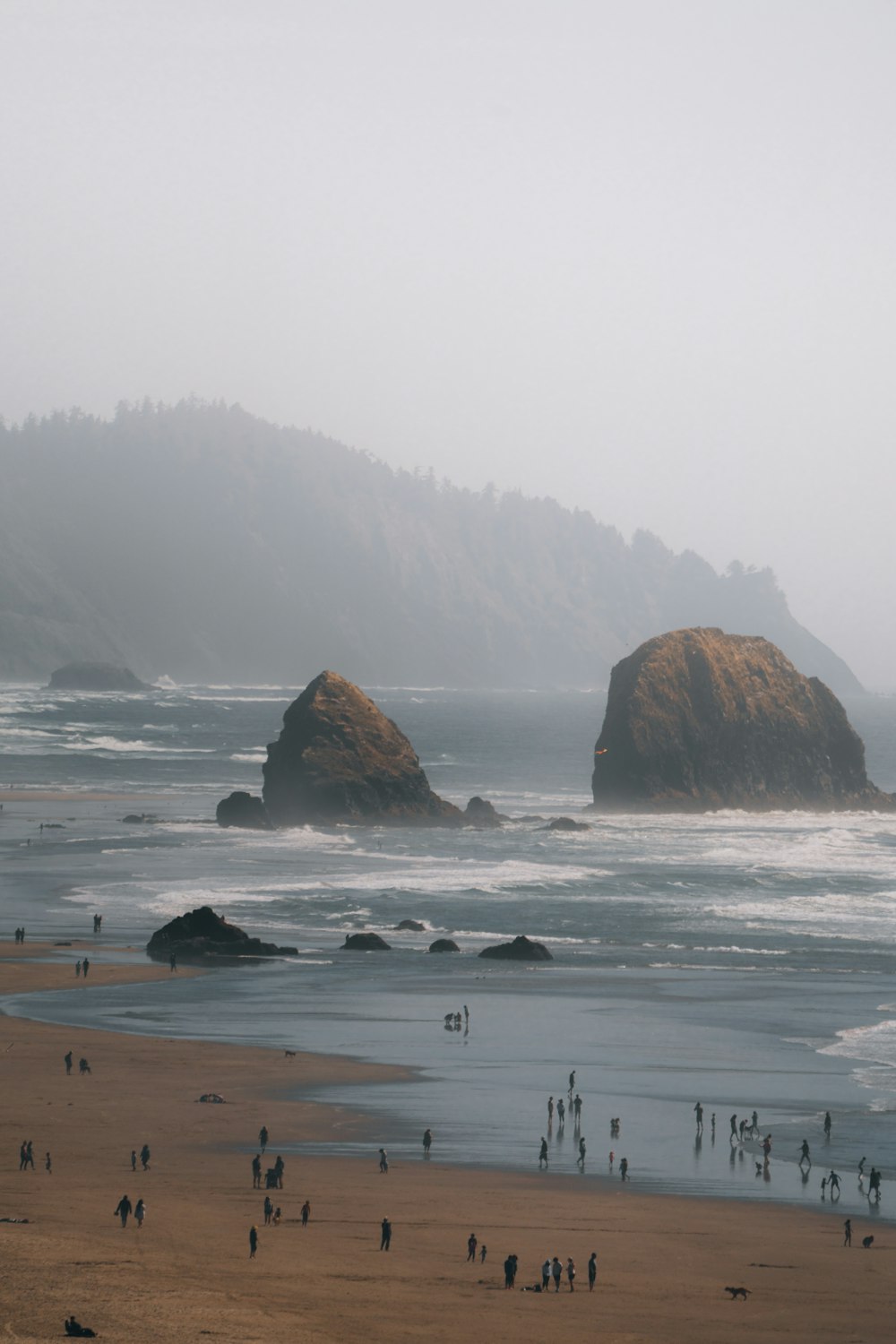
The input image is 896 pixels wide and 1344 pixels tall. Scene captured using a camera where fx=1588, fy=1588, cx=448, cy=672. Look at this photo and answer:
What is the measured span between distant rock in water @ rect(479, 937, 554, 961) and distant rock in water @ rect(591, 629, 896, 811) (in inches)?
1803

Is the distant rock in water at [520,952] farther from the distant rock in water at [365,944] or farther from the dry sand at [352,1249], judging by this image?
the dry sand at [352,1249]

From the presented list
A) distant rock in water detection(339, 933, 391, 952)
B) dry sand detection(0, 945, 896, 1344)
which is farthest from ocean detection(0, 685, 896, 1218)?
dry sand detection(0, 945, 896, 1344)

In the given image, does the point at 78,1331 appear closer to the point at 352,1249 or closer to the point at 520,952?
the point at 352,1249

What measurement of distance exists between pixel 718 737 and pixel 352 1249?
255 feet

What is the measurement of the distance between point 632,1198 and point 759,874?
44.2 metres

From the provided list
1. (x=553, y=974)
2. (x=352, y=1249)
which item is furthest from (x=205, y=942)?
Answer: (x=352, y=1249)

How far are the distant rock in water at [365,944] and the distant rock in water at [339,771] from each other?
3563 cm

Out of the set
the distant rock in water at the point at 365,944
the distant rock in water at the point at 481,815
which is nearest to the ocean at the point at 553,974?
the distant rock in water at the point at 365,944

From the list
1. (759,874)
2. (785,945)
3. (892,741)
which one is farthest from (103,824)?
(892,741)

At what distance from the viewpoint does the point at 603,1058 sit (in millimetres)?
39781

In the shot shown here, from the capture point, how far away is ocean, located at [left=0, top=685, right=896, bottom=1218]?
33.8 m

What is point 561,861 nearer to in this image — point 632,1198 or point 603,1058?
point 603,1058

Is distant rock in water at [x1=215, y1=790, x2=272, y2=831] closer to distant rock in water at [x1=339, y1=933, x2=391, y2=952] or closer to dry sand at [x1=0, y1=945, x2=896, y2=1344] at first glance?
distant rock in water at [x1=339, y1=933, x2=391, y2=952]

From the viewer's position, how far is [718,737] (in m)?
102
